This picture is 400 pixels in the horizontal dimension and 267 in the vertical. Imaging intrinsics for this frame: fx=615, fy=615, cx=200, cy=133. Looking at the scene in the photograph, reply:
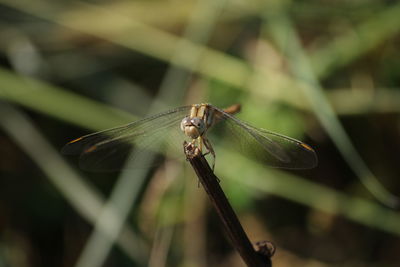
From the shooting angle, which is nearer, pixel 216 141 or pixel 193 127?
pixel 193 127

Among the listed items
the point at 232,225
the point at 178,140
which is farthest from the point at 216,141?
the point at 232,225

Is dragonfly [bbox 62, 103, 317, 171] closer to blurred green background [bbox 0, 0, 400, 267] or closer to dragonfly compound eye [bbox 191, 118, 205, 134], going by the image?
dragonfly compound eye [bbox 191, 118, 205, 134]

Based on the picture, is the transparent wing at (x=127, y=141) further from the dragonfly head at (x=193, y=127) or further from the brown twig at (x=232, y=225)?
the brown twig at (x=232, y=225)

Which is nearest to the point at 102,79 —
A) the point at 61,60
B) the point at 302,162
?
the point at 61,60

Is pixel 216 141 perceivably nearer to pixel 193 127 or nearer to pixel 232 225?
pixel 193 127

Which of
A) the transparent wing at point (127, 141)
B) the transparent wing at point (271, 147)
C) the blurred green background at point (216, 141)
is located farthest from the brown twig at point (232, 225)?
the blurred green background at point (216, 141)

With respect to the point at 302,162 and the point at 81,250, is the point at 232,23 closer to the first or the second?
the point at 81,250

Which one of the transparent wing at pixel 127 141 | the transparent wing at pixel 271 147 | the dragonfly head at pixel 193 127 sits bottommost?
the transparent wing at pixel 271 147
